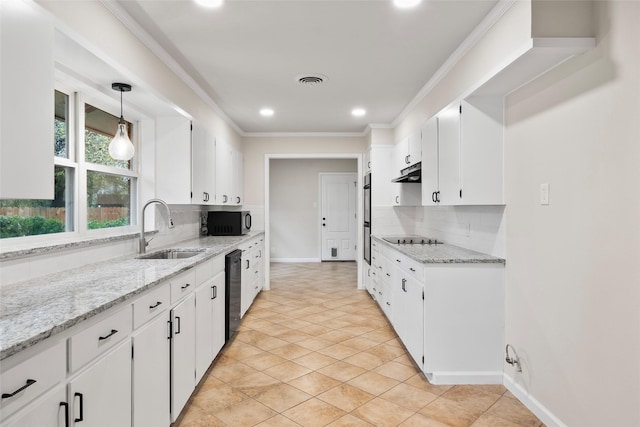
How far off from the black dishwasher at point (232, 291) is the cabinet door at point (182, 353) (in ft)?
2.75

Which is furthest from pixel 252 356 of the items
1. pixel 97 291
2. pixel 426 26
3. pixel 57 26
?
pixel 426 26

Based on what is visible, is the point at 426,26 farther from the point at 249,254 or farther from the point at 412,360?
the point at 249,254

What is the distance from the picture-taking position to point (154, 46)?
2689mm

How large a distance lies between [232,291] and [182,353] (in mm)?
1213

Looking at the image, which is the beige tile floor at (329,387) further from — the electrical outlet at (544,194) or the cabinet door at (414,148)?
the cabinet door at (414,148)

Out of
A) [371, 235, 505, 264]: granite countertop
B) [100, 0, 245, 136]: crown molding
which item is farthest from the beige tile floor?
[100, 0, 245, 136]: crown molding

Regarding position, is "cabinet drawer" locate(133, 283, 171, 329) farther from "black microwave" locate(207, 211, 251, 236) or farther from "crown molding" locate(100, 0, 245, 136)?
"black microwave" locate(207, 211, 251, 236)

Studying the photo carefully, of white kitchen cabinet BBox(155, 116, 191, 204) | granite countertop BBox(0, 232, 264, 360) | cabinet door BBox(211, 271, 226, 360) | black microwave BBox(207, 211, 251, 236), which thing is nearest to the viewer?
granite countertop BBox(0, 232, 264, 360)

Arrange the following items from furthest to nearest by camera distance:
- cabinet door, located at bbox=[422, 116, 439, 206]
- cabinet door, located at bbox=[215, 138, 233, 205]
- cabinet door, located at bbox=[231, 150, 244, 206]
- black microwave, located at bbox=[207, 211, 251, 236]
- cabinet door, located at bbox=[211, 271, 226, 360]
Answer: cabinet door, located at bbox=[231, 150, 244, 206] → black microwave, located at bbox=[207, 211, 251, 236] → cabinet door, located at bbox=[215, 138, 233, 205] → cabinet door, located at bbox=[422, 116, 439, 206] → cabinet door, located at bbox=[211, 271, 226, 360]

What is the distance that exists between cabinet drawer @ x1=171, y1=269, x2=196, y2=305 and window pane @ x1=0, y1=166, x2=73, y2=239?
83cm

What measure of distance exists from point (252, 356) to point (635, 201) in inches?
112

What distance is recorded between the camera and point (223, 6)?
2238 millimetres

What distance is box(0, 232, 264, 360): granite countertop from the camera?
109 cm

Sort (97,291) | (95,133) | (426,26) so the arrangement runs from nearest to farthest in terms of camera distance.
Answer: (97,291) → (426,26) → (95,133)
